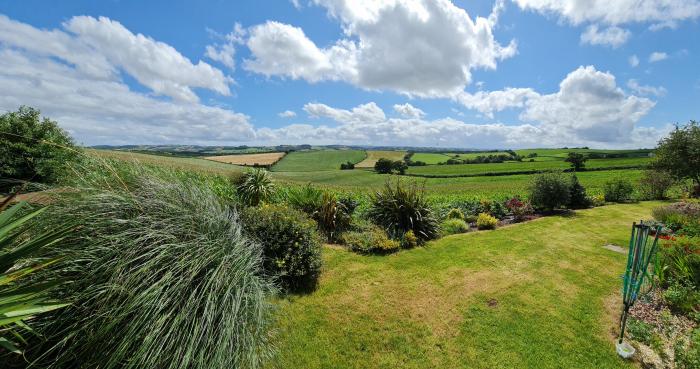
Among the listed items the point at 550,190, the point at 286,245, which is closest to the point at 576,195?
the point at 550,190

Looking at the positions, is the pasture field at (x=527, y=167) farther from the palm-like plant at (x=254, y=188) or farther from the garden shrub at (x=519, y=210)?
the palm-like plant at (x=254, y=188)

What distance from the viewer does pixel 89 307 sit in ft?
9.26

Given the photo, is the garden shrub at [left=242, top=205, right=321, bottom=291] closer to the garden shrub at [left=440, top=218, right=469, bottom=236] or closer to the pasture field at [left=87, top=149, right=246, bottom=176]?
the pasture field at [left=87, top=149, right=246, bottom=176]

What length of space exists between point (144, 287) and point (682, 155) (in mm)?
29555

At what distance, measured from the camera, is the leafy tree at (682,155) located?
60.3 ft

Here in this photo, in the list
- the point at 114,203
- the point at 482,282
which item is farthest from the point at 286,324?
the point at 482,282

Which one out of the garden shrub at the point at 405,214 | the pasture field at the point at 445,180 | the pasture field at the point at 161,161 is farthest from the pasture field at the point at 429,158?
the garden shrub at the point at 405,214

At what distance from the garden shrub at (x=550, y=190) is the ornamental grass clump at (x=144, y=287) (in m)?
15.6

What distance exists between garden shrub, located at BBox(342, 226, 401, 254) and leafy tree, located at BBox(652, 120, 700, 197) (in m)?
23.1

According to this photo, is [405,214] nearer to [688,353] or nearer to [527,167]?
[688,353]

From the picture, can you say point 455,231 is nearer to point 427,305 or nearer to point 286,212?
point 427,305

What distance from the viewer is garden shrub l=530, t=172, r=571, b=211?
14.4 m

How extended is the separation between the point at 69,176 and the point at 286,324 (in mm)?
4023

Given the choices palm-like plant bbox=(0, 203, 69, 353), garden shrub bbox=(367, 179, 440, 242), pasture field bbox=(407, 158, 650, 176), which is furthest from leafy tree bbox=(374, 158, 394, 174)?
palm-like plant bbox=(0, 203, 69, 353)
